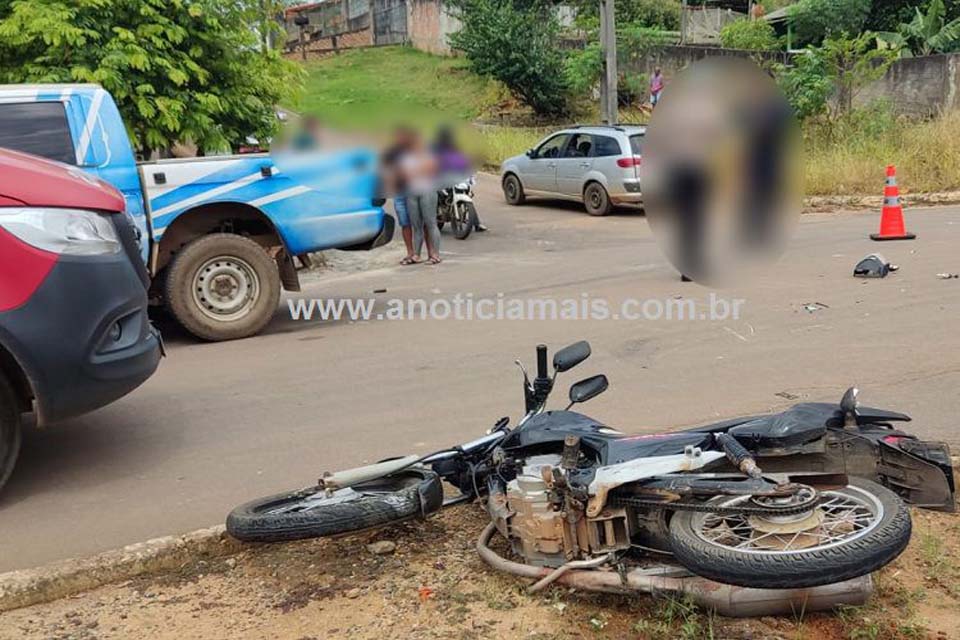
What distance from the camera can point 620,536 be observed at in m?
3.27

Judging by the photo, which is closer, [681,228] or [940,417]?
[681,228]

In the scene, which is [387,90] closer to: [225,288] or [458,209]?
[225,288]

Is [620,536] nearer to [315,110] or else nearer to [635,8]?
[315,110]

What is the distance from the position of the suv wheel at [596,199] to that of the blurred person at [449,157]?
9.40m

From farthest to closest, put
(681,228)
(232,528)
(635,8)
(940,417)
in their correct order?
1. (635,8)
2. (940,417)
3. (232,528)
4. (681,228)

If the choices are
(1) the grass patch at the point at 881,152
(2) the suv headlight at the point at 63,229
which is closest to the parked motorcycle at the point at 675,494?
(1) the grass patch at the point at 881,152

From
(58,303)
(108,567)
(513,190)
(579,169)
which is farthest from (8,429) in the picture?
(513,190)

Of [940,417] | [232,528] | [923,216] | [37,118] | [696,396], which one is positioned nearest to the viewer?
[232,528]

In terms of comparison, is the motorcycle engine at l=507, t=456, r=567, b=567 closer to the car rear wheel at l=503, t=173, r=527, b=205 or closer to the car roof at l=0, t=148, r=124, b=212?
the car roof at l=0, t=148, r=124, b=212

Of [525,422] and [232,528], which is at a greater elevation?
[525,422]

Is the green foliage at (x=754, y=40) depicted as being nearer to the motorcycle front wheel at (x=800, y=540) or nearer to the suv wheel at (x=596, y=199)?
the motorcycle front wheel at (x=800, y=540)

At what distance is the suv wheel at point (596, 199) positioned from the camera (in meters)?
15.8

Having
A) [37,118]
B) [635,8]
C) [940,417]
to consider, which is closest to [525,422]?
[940,417]

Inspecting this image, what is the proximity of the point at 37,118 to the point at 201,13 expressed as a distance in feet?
12.6
